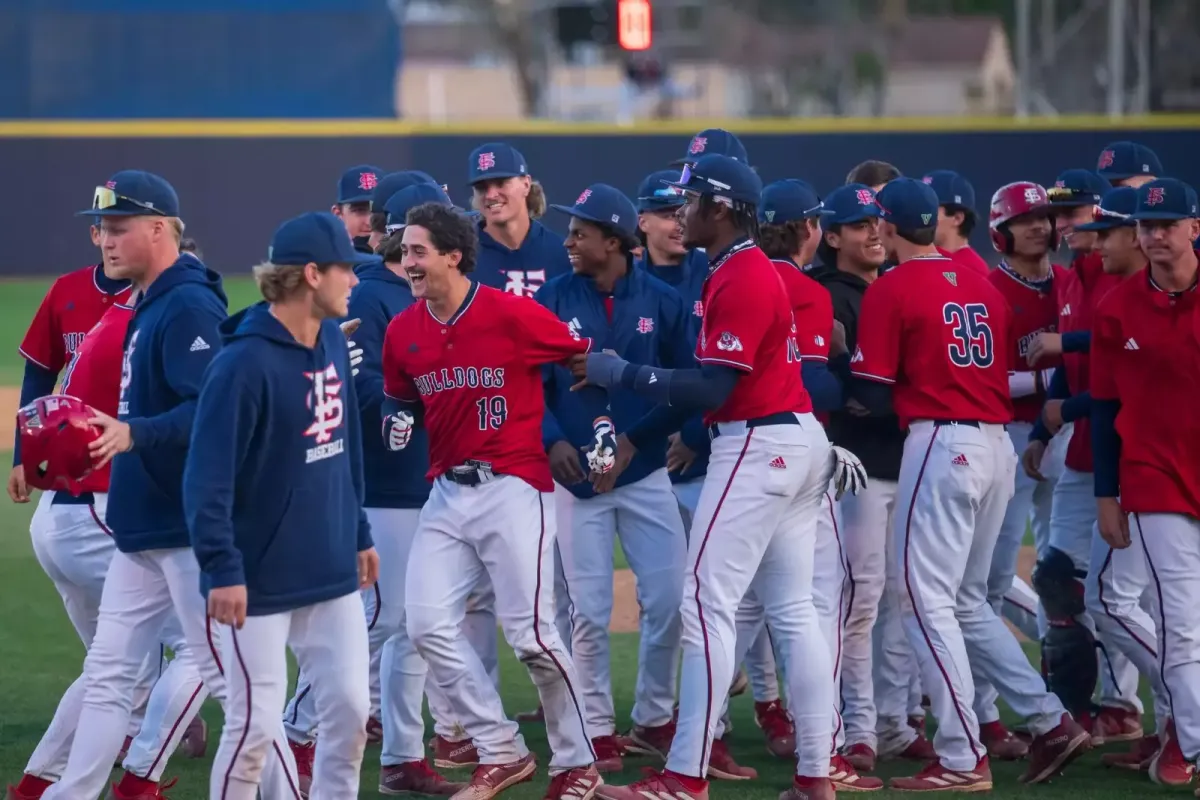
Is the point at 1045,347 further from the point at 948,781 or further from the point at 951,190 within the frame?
the point at 948,781

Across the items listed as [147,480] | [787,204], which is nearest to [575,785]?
[147,480]

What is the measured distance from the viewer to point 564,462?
5656 mm

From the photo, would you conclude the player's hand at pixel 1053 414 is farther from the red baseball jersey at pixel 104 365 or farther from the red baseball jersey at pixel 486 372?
the red baseball jersey at pixel 104 365

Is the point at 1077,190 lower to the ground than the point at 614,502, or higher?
higher

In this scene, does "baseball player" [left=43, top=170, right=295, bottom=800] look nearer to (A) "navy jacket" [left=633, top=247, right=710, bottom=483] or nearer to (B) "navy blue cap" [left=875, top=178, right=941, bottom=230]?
(A) "navy jacket" [left=633, top=247, right=710, bottom=483]

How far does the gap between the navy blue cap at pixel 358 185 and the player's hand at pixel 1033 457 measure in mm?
2977

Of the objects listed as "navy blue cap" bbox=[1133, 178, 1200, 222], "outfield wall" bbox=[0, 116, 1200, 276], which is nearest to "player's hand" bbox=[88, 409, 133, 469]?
"navy blue cap" bbox=[1133, 178, 1200, 222]

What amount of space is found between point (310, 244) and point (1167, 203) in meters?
2.90

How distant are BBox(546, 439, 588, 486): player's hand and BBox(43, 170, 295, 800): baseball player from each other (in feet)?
4.38

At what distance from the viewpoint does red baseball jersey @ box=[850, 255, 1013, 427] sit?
562 cm

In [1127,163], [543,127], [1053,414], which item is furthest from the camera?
[543,127]

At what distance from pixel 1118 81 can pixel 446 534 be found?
19423 millimetres

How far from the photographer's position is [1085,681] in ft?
20.4

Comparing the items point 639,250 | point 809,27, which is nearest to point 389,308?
point 639,250
